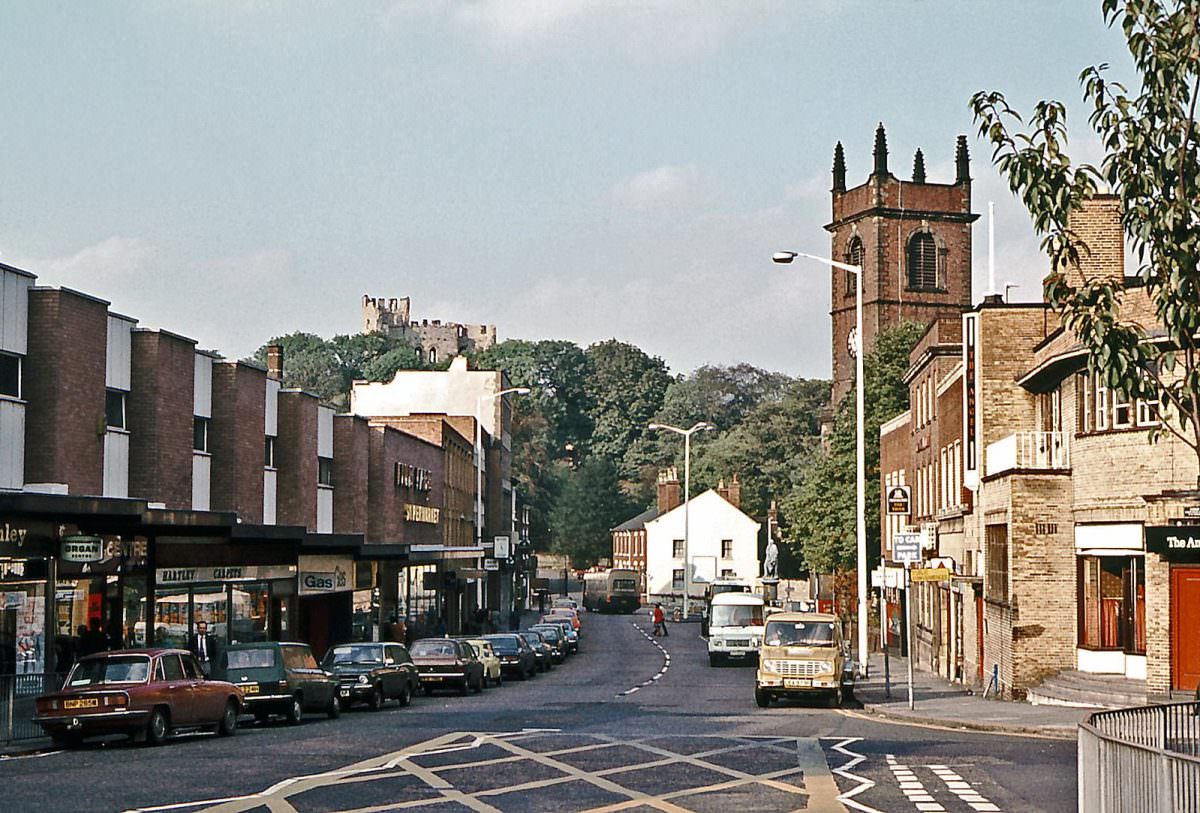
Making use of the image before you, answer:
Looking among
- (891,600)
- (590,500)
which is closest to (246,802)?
(891,600)

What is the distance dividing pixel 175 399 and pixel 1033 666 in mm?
20791

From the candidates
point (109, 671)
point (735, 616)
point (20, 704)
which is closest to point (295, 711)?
point (20, 704)

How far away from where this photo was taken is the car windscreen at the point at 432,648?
42562mm

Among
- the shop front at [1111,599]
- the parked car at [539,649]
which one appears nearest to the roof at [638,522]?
the parked car at [539,649]

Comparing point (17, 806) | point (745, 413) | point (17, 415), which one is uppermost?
point (745, 413)

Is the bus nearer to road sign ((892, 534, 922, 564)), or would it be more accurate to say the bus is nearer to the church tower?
the church tower

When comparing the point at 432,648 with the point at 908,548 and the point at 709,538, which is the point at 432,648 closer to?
the point at 908,548

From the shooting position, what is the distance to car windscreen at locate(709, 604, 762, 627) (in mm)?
58500

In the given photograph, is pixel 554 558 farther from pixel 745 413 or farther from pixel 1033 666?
pixel 1033 666

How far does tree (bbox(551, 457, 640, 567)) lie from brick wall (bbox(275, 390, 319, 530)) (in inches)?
3957

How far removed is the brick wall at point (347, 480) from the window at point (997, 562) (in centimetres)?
2495

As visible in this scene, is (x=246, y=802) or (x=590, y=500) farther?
(x=590, y=500)

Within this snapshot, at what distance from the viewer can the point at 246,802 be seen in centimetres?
1819

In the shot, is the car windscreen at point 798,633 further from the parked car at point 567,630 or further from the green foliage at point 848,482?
the green foliage at point 848,482
